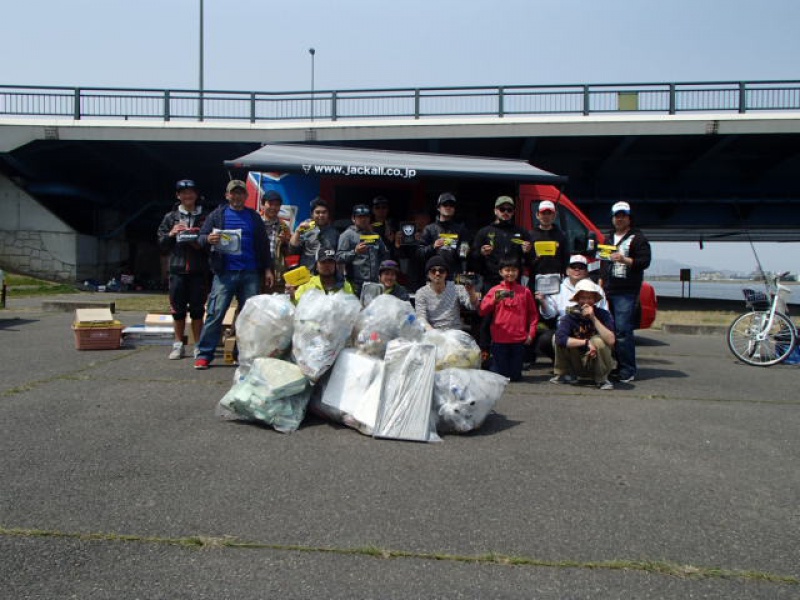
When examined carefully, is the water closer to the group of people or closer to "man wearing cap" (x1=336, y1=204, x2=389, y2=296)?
the group of people

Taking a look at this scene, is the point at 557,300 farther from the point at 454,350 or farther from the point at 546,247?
the point at 454,350

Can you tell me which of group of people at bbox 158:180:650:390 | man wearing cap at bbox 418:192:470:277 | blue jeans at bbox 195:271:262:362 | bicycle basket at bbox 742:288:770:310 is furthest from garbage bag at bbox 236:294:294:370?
bicycle basket at bbox 742:288:770:310

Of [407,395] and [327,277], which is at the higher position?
[327,277]

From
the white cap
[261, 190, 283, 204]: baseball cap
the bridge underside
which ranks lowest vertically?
the white cap

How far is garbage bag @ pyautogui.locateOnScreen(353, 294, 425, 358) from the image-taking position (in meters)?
4.58

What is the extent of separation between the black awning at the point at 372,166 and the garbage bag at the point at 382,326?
10.5 feet

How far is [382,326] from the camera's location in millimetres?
4660

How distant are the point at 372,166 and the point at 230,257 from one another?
7.45 ft

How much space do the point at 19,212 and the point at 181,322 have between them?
17.5m

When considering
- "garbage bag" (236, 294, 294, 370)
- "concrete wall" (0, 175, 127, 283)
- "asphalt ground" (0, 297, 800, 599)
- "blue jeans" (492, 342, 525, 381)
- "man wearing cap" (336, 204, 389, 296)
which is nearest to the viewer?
"asphalt ground" (0, 297, 800, 599)

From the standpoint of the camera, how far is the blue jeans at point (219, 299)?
6.41m

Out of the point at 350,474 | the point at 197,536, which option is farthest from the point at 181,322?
the point at 197,536

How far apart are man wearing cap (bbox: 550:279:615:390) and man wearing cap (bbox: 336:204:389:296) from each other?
213 centimetres

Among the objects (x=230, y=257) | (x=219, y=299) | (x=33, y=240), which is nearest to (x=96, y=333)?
(x=219, y=299)
